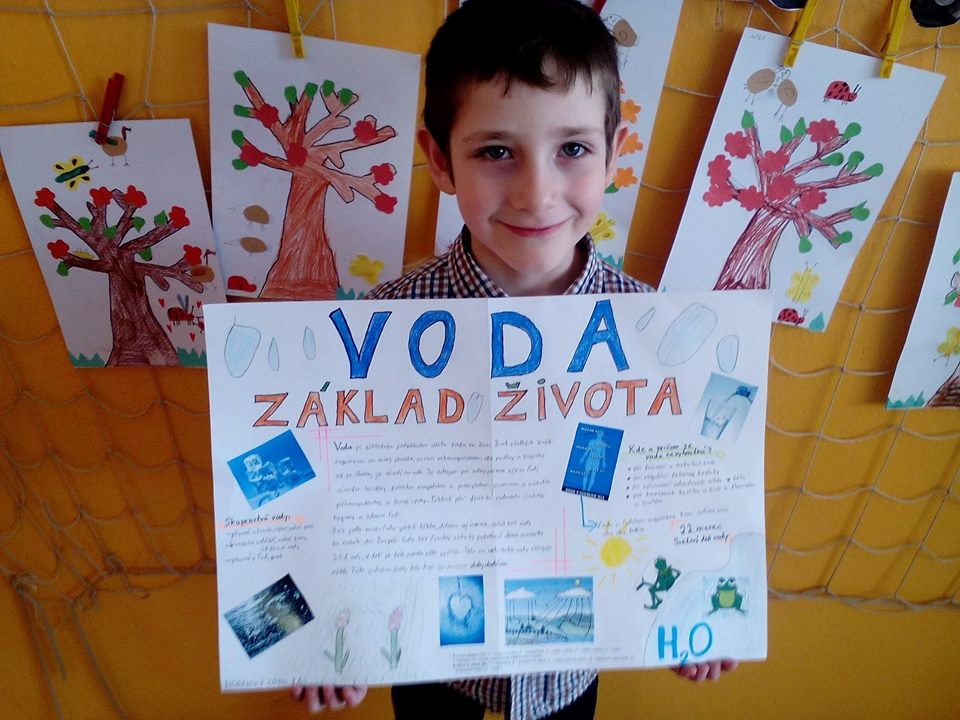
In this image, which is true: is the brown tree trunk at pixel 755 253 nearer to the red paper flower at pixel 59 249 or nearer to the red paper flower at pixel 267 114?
the red paper flower at pixel 267 114

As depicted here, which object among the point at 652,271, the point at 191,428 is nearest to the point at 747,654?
the point at 652,271

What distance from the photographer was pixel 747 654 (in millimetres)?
562

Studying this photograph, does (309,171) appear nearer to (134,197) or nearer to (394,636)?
(134,197)

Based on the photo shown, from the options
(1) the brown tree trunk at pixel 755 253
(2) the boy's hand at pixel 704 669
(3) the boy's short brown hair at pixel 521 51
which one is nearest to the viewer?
(3) the boy's short brown hair at pixel 521 51

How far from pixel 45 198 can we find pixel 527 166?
1.83ft

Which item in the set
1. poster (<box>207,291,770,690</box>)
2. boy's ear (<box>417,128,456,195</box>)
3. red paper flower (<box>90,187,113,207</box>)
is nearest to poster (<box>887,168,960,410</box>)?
poster (<box>207,291,770,690</box>)

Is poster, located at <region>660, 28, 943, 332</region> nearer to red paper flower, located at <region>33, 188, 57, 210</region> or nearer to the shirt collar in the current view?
the shirt collar

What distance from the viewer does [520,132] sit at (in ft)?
1.58

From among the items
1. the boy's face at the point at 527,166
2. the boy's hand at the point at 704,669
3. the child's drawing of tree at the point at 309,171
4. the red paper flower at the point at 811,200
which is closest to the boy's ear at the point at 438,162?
the boy's face at the point at 527,166

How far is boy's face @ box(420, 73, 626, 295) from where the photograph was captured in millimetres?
479

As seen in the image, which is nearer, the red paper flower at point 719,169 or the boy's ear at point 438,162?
the boy's ear at point 438,162

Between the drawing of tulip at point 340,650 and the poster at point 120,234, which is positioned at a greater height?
the poster at point 120,234

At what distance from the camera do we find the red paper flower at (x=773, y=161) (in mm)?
653

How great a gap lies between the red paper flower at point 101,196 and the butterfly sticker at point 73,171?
0.01 m
